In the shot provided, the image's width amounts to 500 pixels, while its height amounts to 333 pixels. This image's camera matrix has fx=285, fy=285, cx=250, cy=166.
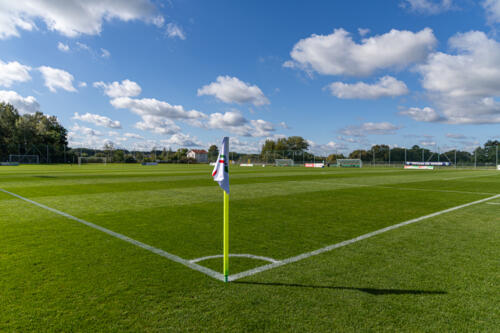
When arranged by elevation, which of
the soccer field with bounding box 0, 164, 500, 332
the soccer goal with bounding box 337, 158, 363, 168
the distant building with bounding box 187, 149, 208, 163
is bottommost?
the soccer field with bounding box 0, 164, 500, 332

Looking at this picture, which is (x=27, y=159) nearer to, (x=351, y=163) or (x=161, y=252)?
(x=351, y=163)

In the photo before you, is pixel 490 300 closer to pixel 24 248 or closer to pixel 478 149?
pixel 24 248

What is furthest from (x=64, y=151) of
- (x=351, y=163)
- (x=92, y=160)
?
(x=351, y=163)

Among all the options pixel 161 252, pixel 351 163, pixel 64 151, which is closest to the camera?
pixel 161 252

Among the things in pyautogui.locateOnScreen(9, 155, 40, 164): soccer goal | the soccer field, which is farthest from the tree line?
the soccer field

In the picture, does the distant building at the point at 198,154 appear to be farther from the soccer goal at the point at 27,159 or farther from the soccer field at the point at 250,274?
the soccer field at the point at 250,274

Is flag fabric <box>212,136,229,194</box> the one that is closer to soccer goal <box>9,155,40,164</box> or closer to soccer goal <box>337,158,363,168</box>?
soccer goal <box>337,158,363,168</box>

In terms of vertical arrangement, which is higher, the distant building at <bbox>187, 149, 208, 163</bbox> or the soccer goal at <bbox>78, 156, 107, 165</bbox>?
the distant building at <bbox>187, 149, 208, 163</bbox>

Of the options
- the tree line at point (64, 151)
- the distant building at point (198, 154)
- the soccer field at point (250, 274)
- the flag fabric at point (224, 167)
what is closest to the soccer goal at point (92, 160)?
the tree line at point (64, 151)

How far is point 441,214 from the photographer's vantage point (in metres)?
8.31

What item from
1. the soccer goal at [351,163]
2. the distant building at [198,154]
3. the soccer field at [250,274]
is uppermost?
the distant building at [198,154]

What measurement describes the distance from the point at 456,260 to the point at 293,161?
7792 centimetres

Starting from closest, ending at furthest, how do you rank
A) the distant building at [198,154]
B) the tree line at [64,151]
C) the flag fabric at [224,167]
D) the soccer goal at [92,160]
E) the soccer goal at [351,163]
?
the flag fabric at [224,167] → the tree line at [64,151] → the soccer goal at [351,163] → the soccer goal at [92,160] → the distant building at [198,154]

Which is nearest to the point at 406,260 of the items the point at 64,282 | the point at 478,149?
the point at 64,282
